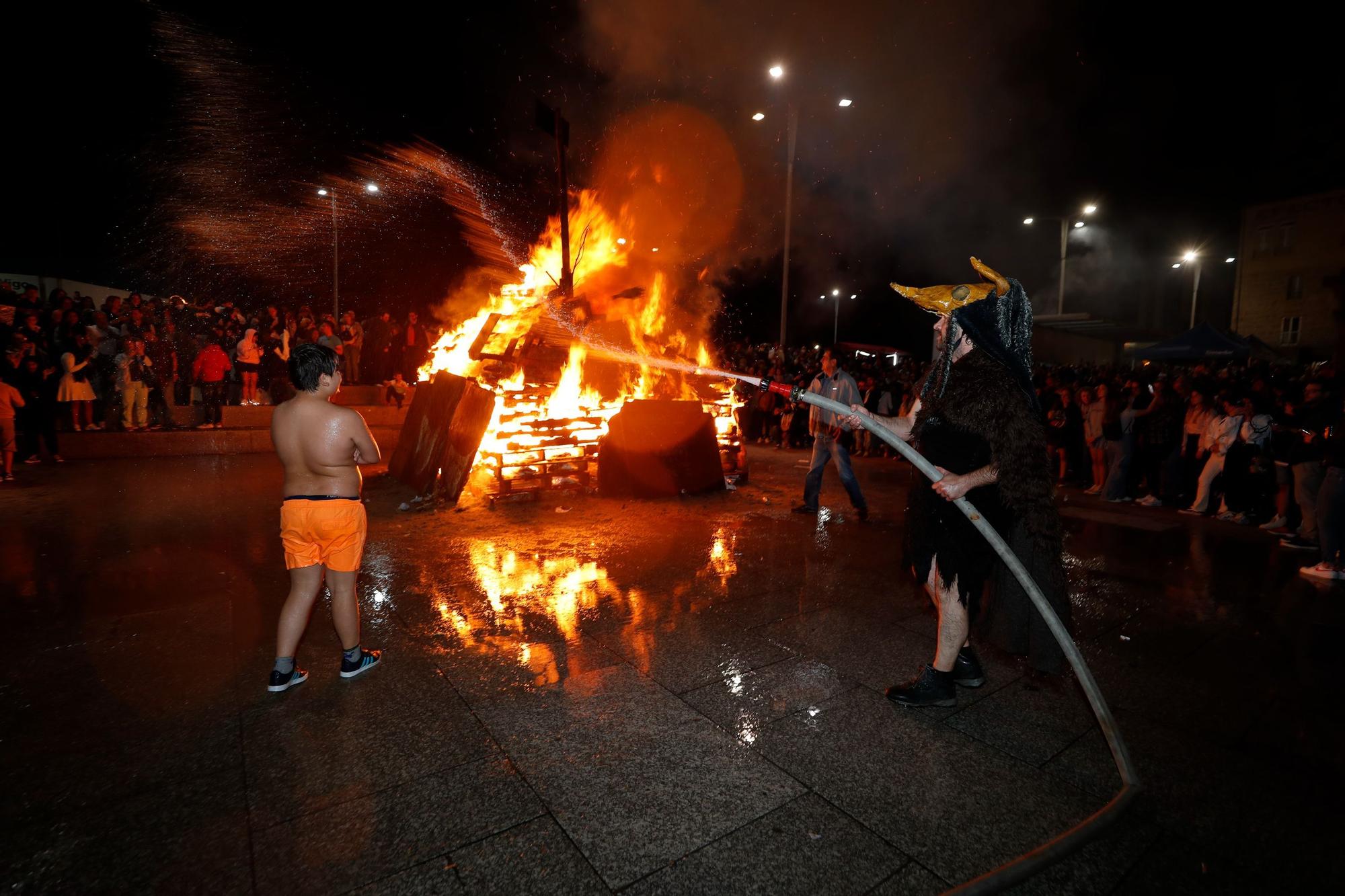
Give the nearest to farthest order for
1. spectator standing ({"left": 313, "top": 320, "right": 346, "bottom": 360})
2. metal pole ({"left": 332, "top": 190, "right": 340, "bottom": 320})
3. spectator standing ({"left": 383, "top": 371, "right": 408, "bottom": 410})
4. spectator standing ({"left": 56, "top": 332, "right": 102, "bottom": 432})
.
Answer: spectator standing ({"left": 56, "top": 332, "right": 102, "bottom": 432}) < spectator standing ({"left": 313, "top": 320, "right": 346, "bottom": 360}) < spectator standing ({"left": 383, "top": 371, "right": 408, "bottom": 410}) < metal pole ({"left": 332, "top": 190, "right": 340, "bottom": 320})

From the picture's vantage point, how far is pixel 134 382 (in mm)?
11031

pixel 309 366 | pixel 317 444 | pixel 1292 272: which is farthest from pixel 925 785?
pixel 1292 272

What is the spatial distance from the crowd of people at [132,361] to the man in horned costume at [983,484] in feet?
28.1

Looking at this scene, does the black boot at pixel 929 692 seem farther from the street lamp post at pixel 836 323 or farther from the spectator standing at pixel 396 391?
the street lamp post at pixel 836 323

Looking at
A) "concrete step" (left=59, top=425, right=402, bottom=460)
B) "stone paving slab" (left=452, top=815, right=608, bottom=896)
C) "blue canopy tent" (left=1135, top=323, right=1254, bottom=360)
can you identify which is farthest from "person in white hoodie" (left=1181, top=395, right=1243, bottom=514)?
"blue canopy tent" (left=1135, top=323, right=1254, bottom=360)

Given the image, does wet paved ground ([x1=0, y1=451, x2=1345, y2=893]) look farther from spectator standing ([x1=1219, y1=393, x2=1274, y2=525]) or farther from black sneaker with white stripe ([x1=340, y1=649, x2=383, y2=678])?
spectator standing ([x1=1219, y1=393, x2=1274, y2=525])

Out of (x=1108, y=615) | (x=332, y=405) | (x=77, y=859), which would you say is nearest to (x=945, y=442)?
(x=1108, y=615)

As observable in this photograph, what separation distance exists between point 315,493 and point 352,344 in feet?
44.3

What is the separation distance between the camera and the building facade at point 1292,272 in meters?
32.5

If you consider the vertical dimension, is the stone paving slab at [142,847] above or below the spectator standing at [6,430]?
below

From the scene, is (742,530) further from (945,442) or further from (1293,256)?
(1293,256)

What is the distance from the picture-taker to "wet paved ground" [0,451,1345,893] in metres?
2.23

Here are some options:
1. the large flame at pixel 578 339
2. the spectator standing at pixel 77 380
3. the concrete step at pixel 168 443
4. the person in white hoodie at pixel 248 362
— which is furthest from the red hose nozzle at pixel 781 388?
the person in white hoodie at pixel 248 362

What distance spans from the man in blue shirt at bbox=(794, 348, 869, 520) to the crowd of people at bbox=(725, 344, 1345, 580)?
1839 mm
